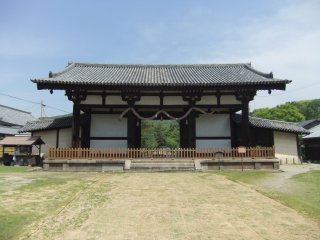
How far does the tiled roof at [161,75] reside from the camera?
60.0 ft

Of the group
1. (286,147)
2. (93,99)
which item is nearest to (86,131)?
(93,99)

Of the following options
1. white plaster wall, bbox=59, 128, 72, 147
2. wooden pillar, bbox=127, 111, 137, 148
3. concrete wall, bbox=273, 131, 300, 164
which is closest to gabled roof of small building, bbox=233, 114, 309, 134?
concrete wall, bbox=273, 131, 300, 164

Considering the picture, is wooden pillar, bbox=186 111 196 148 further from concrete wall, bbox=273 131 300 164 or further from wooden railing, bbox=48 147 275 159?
concrete wall, bbox=273 131 300 164

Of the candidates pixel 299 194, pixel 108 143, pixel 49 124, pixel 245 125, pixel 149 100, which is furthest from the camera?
pixel 49 124

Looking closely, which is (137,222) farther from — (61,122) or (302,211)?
(61,122)

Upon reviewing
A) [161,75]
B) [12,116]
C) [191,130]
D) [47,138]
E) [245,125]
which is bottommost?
[47,138]

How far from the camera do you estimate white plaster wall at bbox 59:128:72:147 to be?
23.4 meters

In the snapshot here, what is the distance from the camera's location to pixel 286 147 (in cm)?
2644

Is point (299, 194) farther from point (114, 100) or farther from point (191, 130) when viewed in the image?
point (114, 100)

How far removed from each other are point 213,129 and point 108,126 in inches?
272

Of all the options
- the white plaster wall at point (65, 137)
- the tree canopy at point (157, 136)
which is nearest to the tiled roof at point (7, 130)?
the white plaster wall at point (65, 137)

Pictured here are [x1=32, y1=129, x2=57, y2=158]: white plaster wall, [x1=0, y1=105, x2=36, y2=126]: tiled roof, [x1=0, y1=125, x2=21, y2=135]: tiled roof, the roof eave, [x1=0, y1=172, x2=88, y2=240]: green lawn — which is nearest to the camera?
[x1=0, y1=172, x2=88, y2=240]: green lawn

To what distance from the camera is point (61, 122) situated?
78.3 feet

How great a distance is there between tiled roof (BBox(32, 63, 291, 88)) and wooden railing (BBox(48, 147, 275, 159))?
3.84 m
